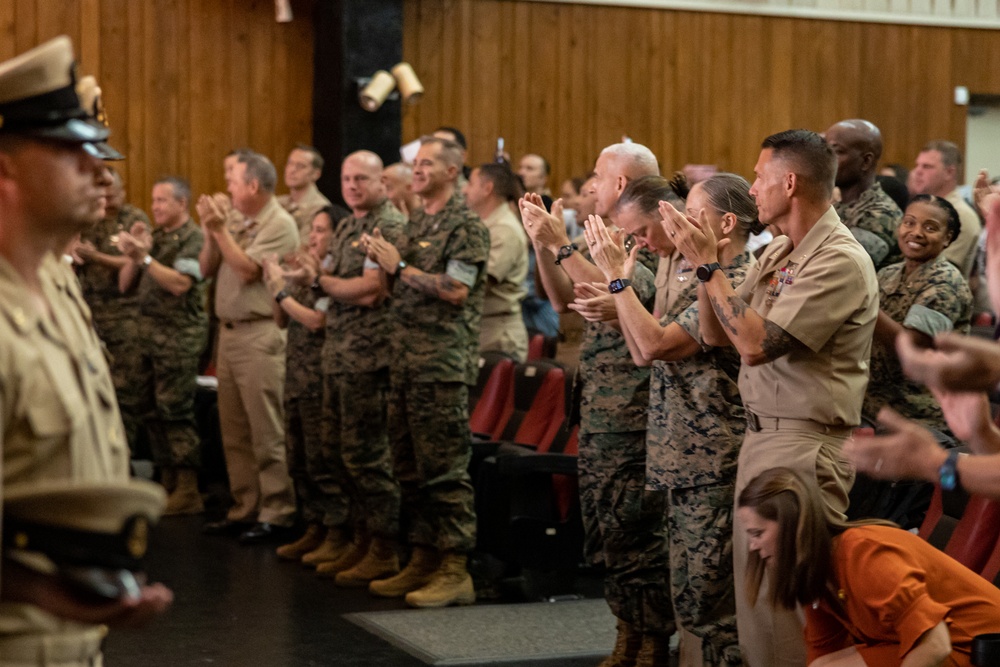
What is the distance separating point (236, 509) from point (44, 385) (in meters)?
4.84

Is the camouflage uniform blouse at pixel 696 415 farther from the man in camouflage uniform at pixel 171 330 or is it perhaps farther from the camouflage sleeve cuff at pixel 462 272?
the man in camouflage uniform at pixel 171 330

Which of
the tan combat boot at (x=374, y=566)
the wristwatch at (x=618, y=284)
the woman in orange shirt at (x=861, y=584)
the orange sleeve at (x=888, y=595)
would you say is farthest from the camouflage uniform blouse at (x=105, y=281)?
the orange sleeve at (x=888, y=595)

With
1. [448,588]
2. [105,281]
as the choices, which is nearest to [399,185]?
[105,281]

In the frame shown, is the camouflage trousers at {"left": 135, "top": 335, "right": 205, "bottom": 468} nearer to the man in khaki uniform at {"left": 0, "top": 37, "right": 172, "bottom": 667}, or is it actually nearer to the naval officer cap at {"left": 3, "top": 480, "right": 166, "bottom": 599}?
the man in khaki uniform at {"left": 0, "top": 37, "right": 172, "bottom": 667}

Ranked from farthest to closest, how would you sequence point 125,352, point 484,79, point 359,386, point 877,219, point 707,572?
point 484,79
point 125,352
point 359,386
point 877,219
point 707,572

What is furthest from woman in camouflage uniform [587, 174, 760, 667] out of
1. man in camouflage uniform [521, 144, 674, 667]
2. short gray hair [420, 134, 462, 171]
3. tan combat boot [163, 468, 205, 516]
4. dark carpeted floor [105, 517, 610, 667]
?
tan combat boot [163, 468, 205, 516]

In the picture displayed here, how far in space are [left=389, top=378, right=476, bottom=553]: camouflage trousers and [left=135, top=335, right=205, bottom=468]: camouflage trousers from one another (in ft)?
6.72

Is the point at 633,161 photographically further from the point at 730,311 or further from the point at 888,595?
the point at 888,595

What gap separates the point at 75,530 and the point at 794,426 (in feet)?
6.33

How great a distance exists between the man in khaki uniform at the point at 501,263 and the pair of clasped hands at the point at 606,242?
2024 millimetres

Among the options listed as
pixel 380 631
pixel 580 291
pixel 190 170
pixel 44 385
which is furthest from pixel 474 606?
pixel 190 170

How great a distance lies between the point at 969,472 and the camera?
222 cm

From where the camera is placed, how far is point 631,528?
401 centimetres

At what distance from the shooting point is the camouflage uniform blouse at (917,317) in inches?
167
